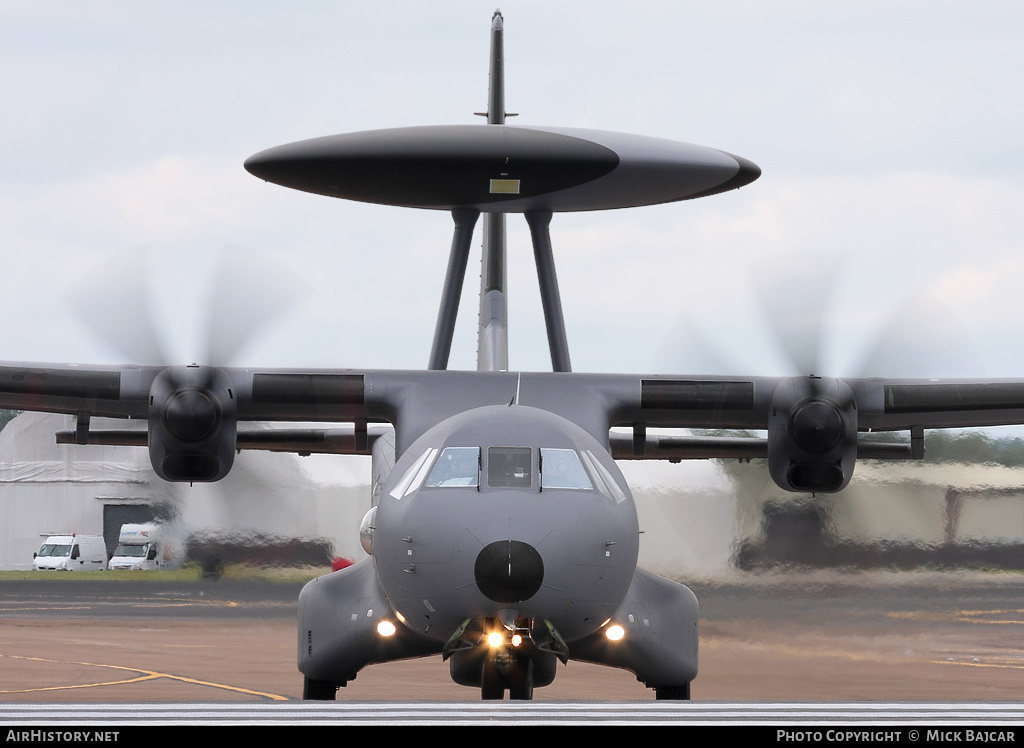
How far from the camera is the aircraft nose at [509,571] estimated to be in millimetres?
9086

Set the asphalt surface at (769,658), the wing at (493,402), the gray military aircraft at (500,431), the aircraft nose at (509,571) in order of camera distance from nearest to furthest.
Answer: the aircraft nose at (509,571), the gray military aircraft at (500,431), the wing at (493,402), the asphalt surface at (769,658)

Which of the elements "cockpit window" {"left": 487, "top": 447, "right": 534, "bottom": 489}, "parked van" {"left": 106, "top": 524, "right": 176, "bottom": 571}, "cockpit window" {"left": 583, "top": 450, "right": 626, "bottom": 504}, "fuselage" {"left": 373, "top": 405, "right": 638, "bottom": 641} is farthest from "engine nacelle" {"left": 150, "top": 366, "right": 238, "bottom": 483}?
"parked van" {"left": 106, "top": 524, "right": 176, "bottom": 571}

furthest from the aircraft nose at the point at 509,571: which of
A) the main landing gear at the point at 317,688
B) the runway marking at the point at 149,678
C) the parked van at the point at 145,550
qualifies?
the parked van at the point at 145,550

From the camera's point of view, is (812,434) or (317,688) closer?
(812,434)

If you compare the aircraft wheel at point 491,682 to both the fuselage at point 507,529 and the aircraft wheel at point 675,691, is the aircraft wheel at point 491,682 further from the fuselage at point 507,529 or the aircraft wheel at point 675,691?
the aircraft wheel at point 675,691

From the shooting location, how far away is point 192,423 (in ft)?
37.8

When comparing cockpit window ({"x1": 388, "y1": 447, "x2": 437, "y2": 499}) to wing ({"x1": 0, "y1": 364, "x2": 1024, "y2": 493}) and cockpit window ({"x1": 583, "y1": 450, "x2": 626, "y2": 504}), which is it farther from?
wing ({"x1": 0, "y1": 364, "x2": 1024, "y2": 493})

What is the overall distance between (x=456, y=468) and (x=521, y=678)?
63.7 inches

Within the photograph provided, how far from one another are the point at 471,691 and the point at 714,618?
3.61 meters

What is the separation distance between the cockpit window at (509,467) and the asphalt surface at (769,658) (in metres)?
5.15

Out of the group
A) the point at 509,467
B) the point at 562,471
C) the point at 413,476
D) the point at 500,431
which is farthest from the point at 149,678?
the point at 562,471

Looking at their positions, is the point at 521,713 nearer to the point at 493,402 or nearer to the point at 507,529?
the point at 507,529

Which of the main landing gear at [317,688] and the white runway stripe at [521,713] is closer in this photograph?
the white runway stripe at [521,713]

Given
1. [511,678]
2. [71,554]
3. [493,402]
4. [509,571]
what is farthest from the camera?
[71,554]
